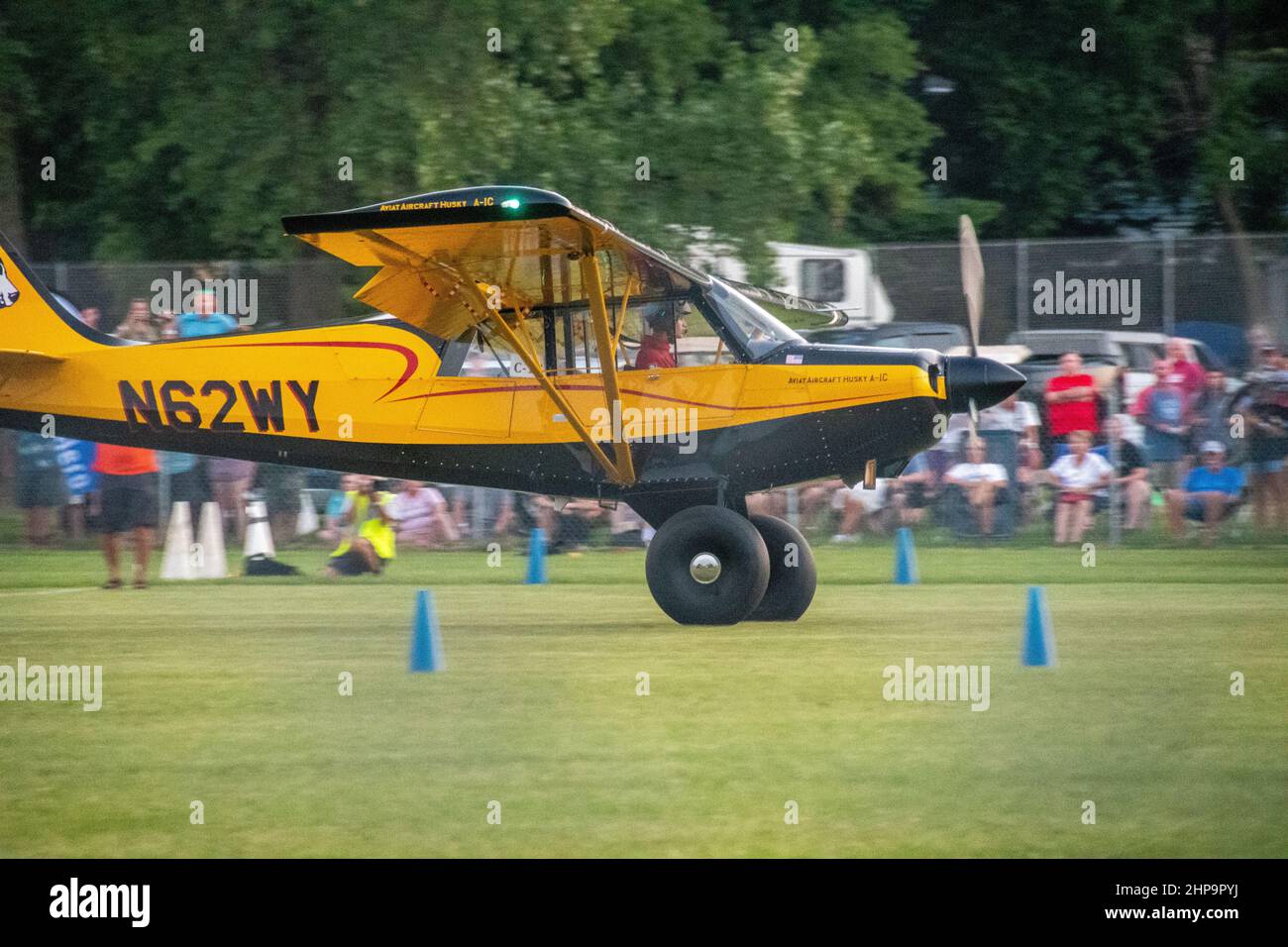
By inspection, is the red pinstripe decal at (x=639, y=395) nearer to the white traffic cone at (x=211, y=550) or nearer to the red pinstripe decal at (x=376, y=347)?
the red pinstripe decal at (x=376, y=347)

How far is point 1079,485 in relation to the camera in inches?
599

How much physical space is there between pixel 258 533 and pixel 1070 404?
7487mm

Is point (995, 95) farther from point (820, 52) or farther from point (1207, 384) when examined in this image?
point (1207, 384)

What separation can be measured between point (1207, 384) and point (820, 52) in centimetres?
790

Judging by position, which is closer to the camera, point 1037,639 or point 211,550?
point 1037,639

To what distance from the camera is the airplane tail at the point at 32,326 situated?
1174cm

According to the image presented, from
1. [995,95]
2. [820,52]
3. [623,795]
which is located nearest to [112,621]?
[623,795]

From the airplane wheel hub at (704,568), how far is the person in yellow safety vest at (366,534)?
15.8 ft

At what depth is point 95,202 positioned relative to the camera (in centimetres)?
2003

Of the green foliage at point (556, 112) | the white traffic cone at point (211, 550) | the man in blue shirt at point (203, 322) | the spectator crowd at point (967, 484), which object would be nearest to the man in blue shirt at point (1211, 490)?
the spectator crowd at point (967, 484)

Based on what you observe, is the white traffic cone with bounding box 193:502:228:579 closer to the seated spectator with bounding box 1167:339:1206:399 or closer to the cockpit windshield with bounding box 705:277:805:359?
the cockpit windshield with bounding box 705:277:805:359

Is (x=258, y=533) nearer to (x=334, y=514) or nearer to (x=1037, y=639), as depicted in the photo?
(x=334, y=514)

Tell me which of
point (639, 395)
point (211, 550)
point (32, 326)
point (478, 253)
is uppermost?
point (478, 253)

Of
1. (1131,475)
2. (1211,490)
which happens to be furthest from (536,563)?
(1211,490)
